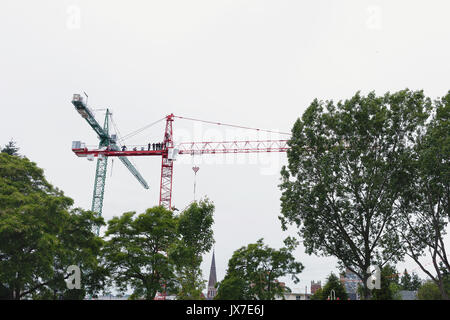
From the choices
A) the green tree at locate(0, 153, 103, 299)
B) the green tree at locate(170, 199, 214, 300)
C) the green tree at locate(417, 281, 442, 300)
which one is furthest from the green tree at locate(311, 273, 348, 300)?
the green tree at locate(0, 153, 103, 299)

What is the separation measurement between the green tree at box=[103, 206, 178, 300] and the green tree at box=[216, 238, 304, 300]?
10.9 m

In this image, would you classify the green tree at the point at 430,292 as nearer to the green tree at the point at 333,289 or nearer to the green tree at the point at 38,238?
the green tree at the point at 333,289

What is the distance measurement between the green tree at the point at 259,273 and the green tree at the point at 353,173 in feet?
39.0

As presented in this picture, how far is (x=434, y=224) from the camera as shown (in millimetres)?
27750

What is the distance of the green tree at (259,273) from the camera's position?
1651 inches

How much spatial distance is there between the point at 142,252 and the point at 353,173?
1835cm

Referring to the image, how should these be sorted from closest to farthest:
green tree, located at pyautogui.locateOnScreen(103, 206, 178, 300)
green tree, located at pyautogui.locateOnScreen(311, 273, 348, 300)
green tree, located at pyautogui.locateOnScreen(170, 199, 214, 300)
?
green tree, located at pyautogui.locateOnScreen(103, 206, 178, 300), green tree, located at pyautogui.locateOnScreen(170, 199, 214, 300), green tree, located at pyautogui.locateOnScreen(311, 273, 348, 300)

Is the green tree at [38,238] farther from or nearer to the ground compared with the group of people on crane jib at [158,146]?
nearer to the ground

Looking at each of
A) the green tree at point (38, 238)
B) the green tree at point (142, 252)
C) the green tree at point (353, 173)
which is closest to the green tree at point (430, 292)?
the green tree at point (353, 173)

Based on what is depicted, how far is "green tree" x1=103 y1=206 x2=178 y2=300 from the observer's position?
31922 mm

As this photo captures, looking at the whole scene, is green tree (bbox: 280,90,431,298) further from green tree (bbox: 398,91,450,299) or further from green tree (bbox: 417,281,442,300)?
green tree (bbox: 417,281,442,300)
